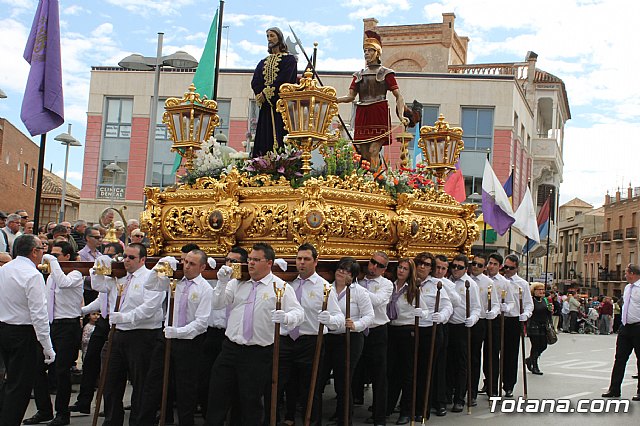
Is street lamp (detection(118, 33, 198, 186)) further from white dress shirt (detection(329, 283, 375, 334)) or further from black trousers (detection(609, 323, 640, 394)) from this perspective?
black trousers (detection(609, 323, 640, 394))

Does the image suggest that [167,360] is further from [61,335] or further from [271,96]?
[271,96]

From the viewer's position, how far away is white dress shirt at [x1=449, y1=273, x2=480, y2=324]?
9430 mm

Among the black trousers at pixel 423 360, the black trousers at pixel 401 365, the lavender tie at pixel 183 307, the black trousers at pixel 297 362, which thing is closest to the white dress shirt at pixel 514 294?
the black trousers at pixel 423 360

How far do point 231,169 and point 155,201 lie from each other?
Answer: 109 centimetres

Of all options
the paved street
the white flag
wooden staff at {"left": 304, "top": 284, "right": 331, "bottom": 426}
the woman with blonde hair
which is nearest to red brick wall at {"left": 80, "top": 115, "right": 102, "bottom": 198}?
the white flag

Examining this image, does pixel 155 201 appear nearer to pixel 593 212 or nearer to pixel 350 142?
pixel 350 142

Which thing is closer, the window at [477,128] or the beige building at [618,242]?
the window at [477,128]

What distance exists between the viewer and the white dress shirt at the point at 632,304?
10828mm

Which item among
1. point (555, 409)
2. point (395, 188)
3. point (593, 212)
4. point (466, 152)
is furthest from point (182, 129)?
point (593, 212)

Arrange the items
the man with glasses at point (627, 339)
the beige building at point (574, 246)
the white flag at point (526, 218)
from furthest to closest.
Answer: the beige building at point (574, 246) < the white flag at point (526, 218) < the man with glasses at point (627, 339)

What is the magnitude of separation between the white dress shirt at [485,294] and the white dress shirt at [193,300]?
4240 millimetres

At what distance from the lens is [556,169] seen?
4103 centimetres

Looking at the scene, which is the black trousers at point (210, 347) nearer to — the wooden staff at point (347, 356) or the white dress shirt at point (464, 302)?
the wooden staff at point (347, 356)

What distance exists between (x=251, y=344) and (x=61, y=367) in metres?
2.66
